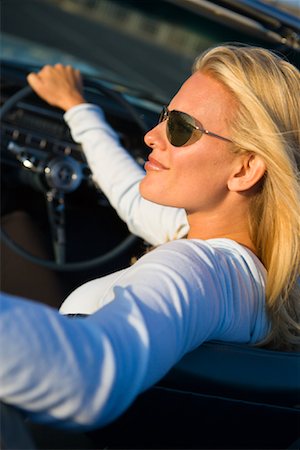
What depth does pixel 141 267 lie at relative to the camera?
1.46m

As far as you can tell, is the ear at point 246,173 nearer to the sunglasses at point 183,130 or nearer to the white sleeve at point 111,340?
the sunglasses at point 183,130

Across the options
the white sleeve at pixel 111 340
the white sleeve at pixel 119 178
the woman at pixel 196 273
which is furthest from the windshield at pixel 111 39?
the white sleeve at pixel 111 340

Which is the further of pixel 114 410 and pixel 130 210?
pixel 130 210

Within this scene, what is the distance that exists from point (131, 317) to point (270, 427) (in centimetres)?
50

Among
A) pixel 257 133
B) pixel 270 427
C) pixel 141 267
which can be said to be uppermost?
pixel 257 133

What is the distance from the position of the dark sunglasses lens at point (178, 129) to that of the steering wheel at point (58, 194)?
1037 millimetres

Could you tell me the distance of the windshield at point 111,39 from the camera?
3.36m

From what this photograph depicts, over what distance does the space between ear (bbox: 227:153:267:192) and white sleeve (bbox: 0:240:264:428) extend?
0.31 meters

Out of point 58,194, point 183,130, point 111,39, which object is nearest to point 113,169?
point 58,194

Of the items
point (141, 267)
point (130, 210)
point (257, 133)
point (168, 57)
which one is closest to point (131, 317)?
point (141, 267)

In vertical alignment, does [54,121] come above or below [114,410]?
below

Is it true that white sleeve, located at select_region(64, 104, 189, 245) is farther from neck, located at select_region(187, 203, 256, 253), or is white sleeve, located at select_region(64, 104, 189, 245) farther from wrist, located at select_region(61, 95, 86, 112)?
neck, located at select_region(187, 203, 256, 253)

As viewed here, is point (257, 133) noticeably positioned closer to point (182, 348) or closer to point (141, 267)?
point (141, 267)

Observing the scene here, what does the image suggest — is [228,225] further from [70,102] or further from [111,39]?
[111,39]
